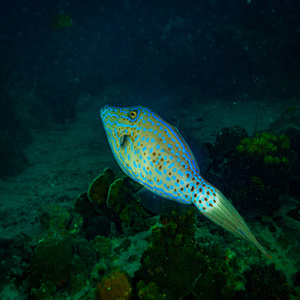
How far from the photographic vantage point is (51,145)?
46.5ft

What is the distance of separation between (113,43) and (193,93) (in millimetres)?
40478

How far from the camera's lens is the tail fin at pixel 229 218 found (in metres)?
1.69

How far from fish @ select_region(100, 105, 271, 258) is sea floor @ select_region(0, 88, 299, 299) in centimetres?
56

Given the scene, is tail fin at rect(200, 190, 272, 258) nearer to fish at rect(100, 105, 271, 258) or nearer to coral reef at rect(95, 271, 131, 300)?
fish at rect(100, 105, 271, 258)

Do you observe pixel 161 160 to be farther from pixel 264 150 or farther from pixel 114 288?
pixel 264 150

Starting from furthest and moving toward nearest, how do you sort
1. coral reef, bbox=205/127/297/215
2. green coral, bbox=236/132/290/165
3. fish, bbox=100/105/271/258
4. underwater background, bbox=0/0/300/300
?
1. green coral, bbox=236/132/290/165
2. coral reef, bbox=205/127/297/215
3. underwater background, bbox=0/0/300/300
4. fish, bbox=100/105/271/258

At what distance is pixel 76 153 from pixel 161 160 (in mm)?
11083

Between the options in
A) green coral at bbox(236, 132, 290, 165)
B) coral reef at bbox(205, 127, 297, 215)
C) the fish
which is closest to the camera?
the fish

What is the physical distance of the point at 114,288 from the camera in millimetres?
2623

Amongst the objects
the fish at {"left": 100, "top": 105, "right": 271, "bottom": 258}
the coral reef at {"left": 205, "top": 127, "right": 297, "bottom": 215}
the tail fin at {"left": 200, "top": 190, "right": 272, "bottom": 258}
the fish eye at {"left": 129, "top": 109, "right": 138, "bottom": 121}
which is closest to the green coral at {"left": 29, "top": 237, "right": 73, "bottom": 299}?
the fish at {"left": 100, "top": 105, "right": 271, "bottom": 258}

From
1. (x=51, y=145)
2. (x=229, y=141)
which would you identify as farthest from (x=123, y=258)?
(x=51, y=145)

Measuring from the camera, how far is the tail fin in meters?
1.69

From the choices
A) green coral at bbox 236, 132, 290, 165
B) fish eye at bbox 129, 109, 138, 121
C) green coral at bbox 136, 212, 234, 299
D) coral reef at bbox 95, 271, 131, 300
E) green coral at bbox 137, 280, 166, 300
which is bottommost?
coral reef at bbox 95, 271, 131, 300

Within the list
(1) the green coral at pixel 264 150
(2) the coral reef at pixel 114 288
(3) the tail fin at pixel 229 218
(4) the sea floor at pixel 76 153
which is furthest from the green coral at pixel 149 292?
(1) the green coral at pixel 264 150
